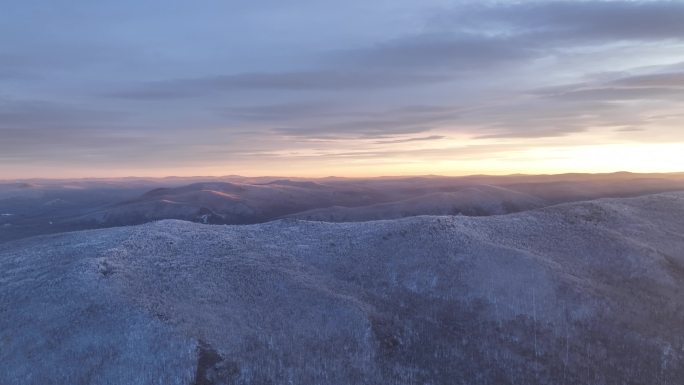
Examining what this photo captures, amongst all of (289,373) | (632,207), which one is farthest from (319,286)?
(632,207)

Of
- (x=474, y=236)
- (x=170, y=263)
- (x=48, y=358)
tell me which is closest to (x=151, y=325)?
(x=48, y=358)

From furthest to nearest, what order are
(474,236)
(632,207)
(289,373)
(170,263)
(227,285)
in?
(632,207) < (474,236) < (170,263) < (227,285) < (289,373)

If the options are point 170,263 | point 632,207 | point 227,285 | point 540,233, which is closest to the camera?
point 227,285

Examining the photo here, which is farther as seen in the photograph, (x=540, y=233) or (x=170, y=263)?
(x=540, y=233)

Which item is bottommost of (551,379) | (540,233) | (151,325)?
(551,379)

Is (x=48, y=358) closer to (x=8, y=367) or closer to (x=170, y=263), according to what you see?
(x=8, y=367)

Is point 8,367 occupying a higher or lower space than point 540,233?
lower

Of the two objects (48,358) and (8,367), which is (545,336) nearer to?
(48,358)
